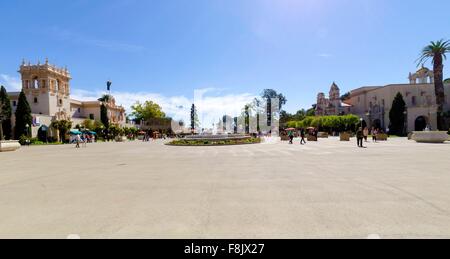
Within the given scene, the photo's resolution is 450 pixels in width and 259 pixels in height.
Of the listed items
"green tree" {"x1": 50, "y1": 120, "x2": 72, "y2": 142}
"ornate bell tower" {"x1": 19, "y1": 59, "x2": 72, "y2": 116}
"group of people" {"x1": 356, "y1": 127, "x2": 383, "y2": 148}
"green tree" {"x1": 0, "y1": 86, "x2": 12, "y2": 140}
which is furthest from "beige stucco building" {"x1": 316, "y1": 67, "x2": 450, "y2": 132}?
"green tree" {"x1": 0, "y1": 86, "x2": 12, "y2": 140}

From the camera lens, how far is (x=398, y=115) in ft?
177

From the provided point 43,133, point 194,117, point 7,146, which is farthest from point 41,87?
point 194,117

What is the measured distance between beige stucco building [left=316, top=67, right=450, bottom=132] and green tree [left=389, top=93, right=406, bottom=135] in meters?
1.00

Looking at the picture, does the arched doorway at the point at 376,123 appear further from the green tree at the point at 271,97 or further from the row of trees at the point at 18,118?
the row of trees at the point at 18,118

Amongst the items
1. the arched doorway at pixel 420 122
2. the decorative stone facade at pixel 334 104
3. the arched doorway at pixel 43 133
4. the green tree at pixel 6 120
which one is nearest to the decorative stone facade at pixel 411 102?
the arched doorway at pixel 420 122

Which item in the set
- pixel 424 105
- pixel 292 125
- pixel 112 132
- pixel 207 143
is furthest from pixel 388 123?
pixel 112 132

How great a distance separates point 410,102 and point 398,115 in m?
8.80

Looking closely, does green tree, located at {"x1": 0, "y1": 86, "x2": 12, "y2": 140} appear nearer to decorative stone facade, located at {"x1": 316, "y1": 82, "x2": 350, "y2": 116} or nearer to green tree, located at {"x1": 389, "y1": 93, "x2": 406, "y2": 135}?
green tree, located at {"x1": 389, "y1": 93, "x2": 406, "y2": 135}

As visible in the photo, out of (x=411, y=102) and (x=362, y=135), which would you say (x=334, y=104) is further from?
(x=362, y=135)

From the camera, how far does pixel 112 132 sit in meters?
65.0

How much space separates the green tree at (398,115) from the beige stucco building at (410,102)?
1.00 m

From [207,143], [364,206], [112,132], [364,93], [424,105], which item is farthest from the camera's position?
[364,93]
